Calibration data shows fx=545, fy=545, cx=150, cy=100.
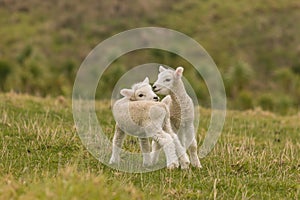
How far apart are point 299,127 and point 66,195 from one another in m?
10.3

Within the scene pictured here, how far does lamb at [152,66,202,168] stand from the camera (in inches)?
296

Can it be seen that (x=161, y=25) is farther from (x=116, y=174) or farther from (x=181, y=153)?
(x=116, y=174)

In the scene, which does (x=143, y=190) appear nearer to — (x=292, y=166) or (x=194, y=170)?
(x=194, y=170)

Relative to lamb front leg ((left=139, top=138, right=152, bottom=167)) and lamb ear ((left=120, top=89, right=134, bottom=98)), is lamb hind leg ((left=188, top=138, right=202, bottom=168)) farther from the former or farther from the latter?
lamb ear ((left=120, top=89, right=134, bottom=98))

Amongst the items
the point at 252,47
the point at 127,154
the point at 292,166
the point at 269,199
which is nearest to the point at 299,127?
the point at 292,166

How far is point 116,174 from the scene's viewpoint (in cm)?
695

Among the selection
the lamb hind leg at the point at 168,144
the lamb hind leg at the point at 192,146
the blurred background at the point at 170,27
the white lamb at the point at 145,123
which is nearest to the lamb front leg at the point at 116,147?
the white lamb at the point at 145,123

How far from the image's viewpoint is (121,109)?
7.55m

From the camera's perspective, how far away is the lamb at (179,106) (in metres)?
7.53

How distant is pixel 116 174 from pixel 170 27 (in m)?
59.3

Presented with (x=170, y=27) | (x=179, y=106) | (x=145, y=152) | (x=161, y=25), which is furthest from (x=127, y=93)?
(x=161, y=25)

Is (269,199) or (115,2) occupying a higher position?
(115,2)

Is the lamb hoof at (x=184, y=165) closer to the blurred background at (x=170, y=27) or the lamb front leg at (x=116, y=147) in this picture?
the lamb front leg at (x=116, y=147)

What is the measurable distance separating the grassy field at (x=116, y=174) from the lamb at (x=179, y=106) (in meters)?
0.39
